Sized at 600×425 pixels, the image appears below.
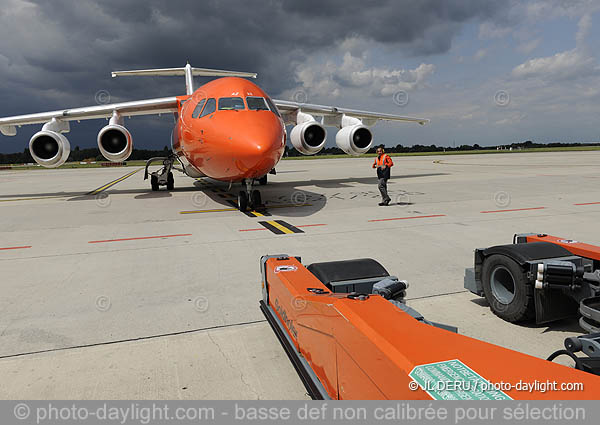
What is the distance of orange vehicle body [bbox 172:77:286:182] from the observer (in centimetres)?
961

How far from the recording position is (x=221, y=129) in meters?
10.1

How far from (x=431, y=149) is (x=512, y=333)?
99.7m

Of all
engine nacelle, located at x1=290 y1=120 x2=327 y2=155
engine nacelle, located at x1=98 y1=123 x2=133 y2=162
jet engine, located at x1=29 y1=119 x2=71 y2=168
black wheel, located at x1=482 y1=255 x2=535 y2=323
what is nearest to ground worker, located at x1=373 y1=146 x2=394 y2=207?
engine nacelle, located at x1=290 y1=120 x2=327 y2=155

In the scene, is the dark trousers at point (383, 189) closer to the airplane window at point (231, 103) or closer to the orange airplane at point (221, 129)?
the orange airplane at point (221, 129)

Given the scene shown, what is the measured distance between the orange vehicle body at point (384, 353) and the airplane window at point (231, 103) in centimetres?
864

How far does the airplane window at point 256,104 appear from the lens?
1077cm

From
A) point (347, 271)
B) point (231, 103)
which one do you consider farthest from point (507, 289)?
point (231, 103)

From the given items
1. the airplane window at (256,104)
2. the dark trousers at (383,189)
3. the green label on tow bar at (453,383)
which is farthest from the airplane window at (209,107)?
the green label on tow bar at (453,383)

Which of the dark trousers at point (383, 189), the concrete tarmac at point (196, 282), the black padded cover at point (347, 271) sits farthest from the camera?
the dark trousers at point (383, 189)

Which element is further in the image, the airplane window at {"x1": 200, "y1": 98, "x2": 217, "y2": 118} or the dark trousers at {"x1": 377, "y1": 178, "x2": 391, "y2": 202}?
the dark trousers at {"x1": 377, "y1": 178, "x2": 391, "y2": 202}

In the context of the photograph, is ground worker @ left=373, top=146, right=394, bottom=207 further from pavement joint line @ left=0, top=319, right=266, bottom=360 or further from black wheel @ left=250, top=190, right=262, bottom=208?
pavement joint line @ left=0, top=319, right=266, bottom=360

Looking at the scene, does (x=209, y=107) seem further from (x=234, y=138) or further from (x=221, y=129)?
(x=234, y=138)

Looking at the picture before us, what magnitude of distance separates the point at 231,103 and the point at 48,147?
9.13 m
